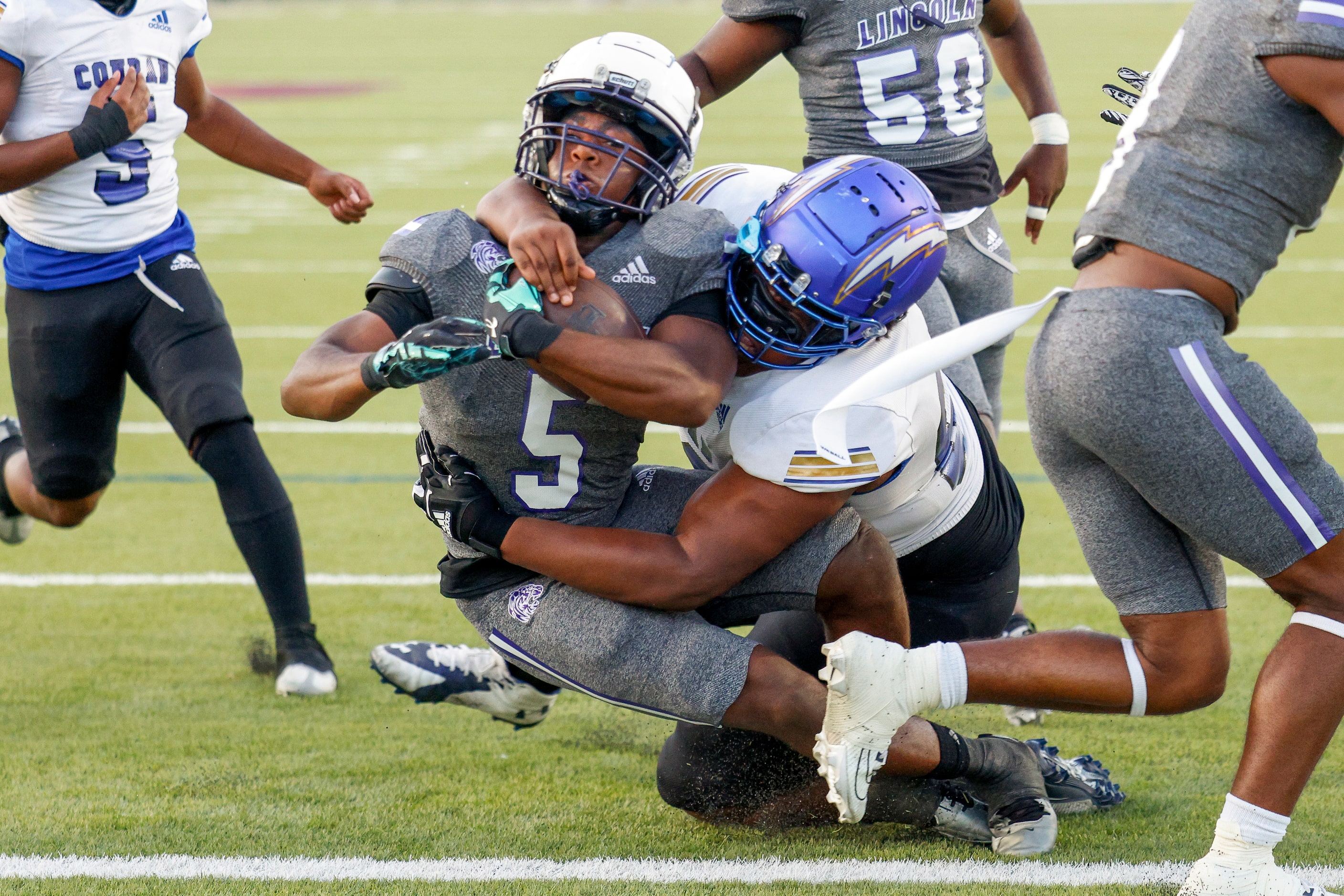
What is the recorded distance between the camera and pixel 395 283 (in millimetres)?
2609

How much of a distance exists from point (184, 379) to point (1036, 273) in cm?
677

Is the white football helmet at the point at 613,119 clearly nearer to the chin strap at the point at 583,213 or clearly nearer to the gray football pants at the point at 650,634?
the chin strap at the point at 583,213

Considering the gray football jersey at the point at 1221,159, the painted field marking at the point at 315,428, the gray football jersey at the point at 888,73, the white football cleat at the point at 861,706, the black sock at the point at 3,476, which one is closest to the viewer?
the gray football jersey at the point at 1221,159

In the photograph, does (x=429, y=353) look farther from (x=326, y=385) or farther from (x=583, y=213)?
→ (x=583, y=213)

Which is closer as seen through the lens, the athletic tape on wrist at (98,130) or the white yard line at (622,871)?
the white yard line at (622,871)

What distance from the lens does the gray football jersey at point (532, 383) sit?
8.60 ft

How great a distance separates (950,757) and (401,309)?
134 cm

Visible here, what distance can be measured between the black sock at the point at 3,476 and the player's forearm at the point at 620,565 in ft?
7.91

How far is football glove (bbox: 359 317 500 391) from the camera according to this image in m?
2.28

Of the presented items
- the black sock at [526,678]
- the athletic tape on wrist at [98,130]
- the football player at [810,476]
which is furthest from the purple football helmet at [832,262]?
the athletic tape on wrist at [98,130]

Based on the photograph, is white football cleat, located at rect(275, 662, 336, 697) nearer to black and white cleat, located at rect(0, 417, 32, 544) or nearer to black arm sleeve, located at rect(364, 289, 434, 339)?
black and white cleat, located at rect(0, 417, 32, 544)

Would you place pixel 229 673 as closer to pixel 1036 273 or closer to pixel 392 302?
pixel 392 302

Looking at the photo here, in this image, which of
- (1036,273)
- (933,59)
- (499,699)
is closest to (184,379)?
(499,699)

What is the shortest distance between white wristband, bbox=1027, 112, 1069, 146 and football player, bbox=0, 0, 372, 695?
188cm
